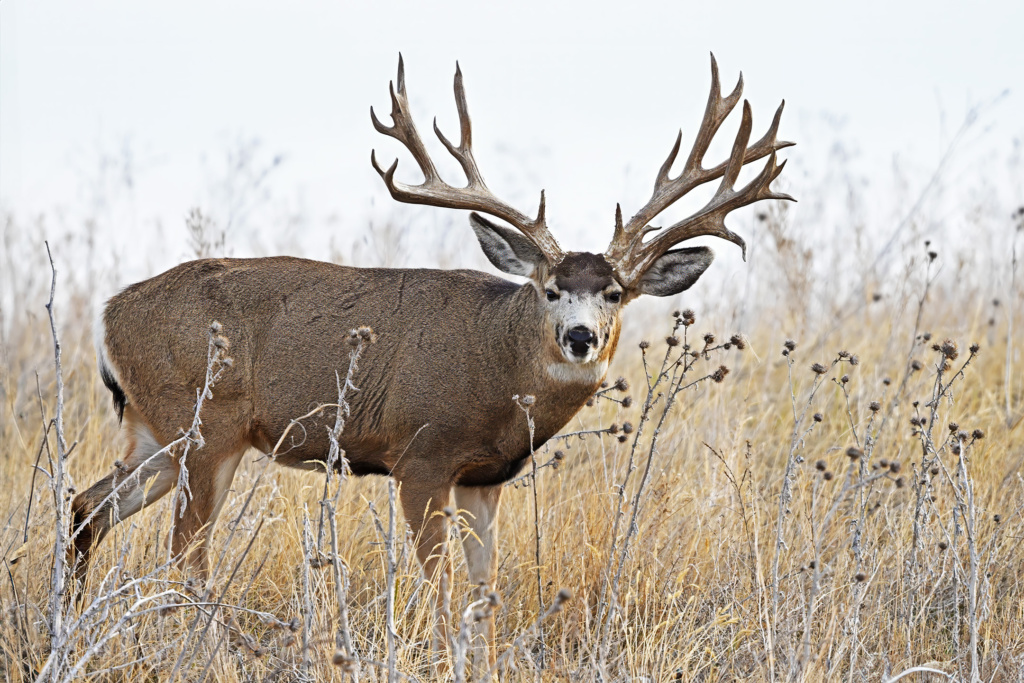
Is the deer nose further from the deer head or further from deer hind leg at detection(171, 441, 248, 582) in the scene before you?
deer hind leg at detection(171, 441, 248, 582)

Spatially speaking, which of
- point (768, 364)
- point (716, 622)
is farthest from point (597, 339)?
point (768, 364)

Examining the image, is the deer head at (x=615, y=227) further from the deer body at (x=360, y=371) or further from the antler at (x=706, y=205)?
the deer body at (x=360, y=371)

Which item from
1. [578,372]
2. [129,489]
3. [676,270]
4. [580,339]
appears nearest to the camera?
[580,339]

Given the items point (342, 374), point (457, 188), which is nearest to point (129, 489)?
point (342, 374)

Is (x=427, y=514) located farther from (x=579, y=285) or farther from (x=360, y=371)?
(x=579, y=285)

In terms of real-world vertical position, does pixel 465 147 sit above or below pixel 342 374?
above

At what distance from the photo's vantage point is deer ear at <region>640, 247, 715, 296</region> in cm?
486

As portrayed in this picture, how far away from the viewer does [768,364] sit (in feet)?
23.8

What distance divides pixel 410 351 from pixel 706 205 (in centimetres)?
147

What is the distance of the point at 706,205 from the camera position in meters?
4.85

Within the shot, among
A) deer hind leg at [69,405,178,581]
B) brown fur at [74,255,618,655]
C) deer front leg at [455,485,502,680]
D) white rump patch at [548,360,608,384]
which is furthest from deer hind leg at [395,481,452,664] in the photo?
deer hind leg at [69,405,178,581]

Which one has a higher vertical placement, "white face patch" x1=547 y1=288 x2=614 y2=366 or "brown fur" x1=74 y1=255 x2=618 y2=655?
"white face patch" x1=547 y1=288 x2=614 y2=366

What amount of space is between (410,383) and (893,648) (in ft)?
7.27

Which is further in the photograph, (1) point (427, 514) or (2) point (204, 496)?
(2) point (204, 496)
